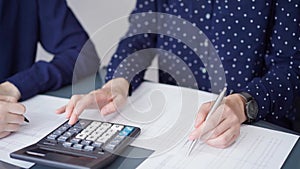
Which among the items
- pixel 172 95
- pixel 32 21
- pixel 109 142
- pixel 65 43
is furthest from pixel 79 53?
pixel 109 142

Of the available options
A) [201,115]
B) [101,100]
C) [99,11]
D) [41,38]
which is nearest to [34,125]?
[101,100]

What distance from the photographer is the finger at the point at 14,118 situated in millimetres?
879

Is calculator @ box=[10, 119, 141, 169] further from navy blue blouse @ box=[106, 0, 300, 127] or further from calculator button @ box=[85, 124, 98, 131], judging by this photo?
navy blue blouse @ box=[106, 0, 300, 127]

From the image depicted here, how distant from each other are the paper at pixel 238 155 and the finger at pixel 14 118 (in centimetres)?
26

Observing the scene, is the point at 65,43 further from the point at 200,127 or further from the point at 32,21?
the point at 200,127

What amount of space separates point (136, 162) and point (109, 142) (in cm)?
6

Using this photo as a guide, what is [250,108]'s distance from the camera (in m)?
0.92

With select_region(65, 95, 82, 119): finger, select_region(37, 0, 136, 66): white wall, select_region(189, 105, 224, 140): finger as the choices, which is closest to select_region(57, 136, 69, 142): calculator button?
select_region(65, 95, 82, 119): finger

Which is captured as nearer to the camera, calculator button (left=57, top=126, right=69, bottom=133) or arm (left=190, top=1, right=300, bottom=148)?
calculator button (left=57, top=126, right=69, bottom=133)

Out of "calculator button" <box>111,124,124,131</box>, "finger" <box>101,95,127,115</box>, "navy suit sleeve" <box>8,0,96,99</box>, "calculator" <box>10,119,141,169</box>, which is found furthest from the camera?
"navy suit sleeve" <box>8,0,96,99</box>

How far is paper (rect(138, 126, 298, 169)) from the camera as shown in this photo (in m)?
0.77

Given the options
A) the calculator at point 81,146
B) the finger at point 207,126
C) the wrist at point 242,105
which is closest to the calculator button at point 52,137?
the calculator at point 81,146

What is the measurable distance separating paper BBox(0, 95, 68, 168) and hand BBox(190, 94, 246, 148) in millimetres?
267

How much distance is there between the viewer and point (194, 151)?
0.81 meters
